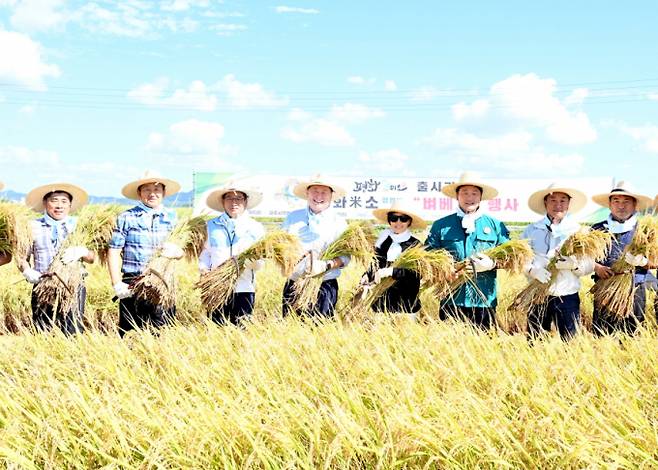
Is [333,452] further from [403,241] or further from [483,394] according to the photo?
[403,241]

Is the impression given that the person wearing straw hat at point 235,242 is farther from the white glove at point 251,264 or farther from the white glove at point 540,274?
the white glove at point 540,274

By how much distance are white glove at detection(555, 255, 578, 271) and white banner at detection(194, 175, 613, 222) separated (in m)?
16.2

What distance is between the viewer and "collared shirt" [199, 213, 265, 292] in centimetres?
467

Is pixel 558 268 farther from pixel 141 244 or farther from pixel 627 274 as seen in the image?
pixel 141 244

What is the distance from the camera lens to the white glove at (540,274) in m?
4.65

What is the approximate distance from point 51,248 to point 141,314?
744mm

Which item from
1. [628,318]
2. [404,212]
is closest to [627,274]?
[628,318]

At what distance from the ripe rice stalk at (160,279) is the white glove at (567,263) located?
255cm

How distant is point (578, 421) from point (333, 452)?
120 centimetres

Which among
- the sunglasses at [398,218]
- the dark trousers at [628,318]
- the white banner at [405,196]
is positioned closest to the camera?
the dark trousers at [628,318]

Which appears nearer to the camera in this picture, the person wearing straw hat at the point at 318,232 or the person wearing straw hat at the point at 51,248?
the person wearing straw hat at the point at 51,248

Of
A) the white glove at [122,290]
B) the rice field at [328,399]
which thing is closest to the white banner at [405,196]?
the white glove at [122,290]

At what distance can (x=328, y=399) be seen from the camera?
3.33m

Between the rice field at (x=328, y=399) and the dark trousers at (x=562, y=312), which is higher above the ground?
the dark trousers at (x=562, y=312)
